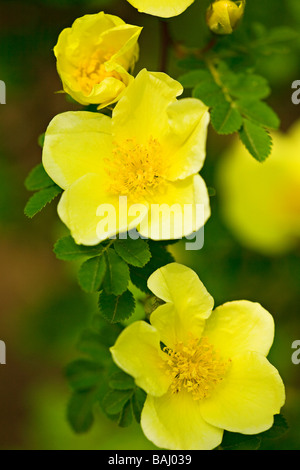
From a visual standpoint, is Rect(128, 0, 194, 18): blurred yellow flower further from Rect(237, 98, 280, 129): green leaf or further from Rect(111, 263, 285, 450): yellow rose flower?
Rect(111, 263, 285, 450): yellow rose flower

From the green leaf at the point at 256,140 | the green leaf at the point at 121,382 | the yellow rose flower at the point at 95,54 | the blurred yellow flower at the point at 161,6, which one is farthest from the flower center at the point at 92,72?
the green leaf at the point at 121,382

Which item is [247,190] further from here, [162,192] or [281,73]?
[162,192]

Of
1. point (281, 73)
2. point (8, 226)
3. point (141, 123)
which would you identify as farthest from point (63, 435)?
point (281, 73)

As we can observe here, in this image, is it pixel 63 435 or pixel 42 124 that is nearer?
pixel 63 435

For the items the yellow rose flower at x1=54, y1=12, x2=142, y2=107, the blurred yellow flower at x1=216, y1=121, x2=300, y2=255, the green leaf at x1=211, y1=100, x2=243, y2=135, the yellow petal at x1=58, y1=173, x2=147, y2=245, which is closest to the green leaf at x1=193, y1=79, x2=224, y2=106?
the green leaf at x1=211, y1=100, x2=243, y2=135

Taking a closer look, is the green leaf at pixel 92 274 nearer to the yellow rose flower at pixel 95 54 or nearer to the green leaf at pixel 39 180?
the green leaf at pixel 39 180

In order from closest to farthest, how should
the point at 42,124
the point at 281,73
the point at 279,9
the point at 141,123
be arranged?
the point at 141,123, the point at 279,9, the point at 281,73, the point at 42,124

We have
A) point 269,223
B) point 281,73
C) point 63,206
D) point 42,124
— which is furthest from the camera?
point 42,124
